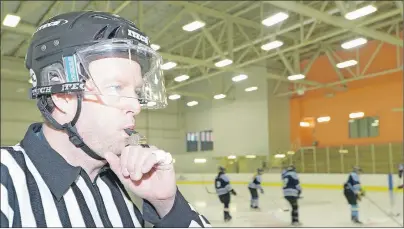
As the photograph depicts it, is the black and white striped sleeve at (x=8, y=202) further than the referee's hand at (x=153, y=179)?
No

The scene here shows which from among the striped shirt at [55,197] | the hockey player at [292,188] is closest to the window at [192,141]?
the hockey player at [292,188]

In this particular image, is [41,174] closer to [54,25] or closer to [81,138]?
[81,138]

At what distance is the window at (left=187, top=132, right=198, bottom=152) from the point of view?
25.2 metres

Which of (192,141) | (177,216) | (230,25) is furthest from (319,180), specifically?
(177,216)

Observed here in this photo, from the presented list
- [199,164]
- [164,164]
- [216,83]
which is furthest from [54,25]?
[199,164]

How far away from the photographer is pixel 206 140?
23.7 m

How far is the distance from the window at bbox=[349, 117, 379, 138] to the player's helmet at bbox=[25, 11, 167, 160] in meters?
17.8

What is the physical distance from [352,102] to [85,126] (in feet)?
61.9

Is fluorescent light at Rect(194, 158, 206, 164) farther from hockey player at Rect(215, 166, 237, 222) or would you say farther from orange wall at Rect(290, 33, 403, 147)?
hockey player at Rect(215, 166, 237, 222)

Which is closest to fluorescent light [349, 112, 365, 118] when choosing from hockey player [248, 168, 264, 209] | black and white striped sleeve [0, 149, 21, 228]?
hockey player [248, 168, 264, 209]

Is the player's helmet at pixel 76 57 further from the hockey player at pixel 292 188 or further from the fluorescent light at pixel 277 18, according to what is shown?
the fluorescent light at pixel 277 18

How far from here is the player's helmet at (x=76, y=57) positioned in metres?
1.00

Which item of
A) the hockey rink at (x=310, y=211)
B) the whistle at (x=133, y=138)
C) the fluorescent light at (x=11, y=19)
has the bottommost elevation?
the hockey rink at (x=310, y=211)

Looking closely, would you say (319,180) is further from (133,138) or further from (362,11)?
(133,138)
